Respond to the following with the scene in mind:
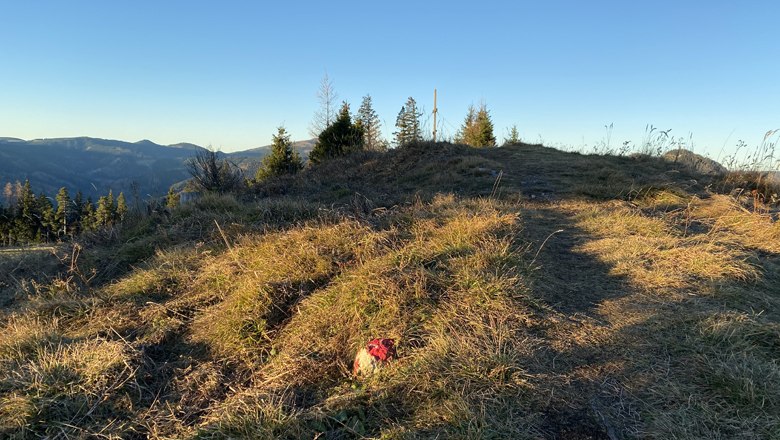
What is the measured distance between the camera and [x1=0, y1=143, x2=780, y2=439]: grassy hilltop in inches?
66.8

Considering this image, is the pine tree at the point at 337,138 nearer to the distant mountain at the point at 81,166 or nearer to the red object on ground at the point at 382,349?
the red object on ground at the point at 382,349

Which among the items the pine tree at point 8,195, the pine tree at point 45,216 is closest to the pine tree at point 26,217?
the pine tree at point 45,216

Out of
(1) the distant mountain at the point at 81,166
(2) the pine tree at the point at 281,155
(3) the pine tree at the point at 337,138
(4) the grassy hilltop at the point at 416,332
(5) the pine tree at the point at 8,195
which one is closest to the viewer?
(4) the grassy hilltop at the point at 416,332

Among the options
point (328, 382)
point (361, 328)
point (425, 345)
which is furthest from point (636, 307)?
point (328, 382)

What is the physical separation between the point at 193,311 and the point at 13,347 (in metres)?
0.97

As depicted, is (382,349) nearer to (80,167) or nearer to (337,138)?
(337,138)

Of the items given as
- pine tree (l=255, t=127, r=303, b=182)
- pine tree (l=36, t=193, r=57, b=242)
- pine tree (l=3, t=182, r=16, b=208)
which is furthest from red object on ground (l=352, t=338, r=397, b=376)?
pine tree (l=3, t=182, r=16, b=208)

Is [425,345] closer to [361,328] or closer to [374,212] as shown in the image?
[361,328]

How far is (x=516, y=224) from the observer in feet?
12.3

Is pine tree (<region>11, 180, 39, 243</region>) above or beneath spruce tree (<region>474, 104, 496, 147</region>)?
beneath

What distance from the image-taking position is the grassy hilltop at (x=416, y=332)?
170 cm

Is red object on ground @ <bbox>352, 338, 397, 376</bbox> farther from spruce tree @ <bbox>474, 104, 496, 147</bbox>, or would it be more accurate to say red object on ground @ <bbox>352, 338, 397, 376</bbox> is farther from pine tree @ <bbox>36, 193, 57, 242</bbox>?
pine tree @ <bbox>36, 193, 57, 242</bbox>

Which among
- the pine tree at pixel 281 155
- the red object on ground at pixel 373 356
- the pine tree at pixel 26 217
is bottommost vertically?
the pine tree at pixel 26 217

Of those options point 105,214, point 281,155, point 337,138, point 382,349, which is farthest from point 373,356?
point 281,155
